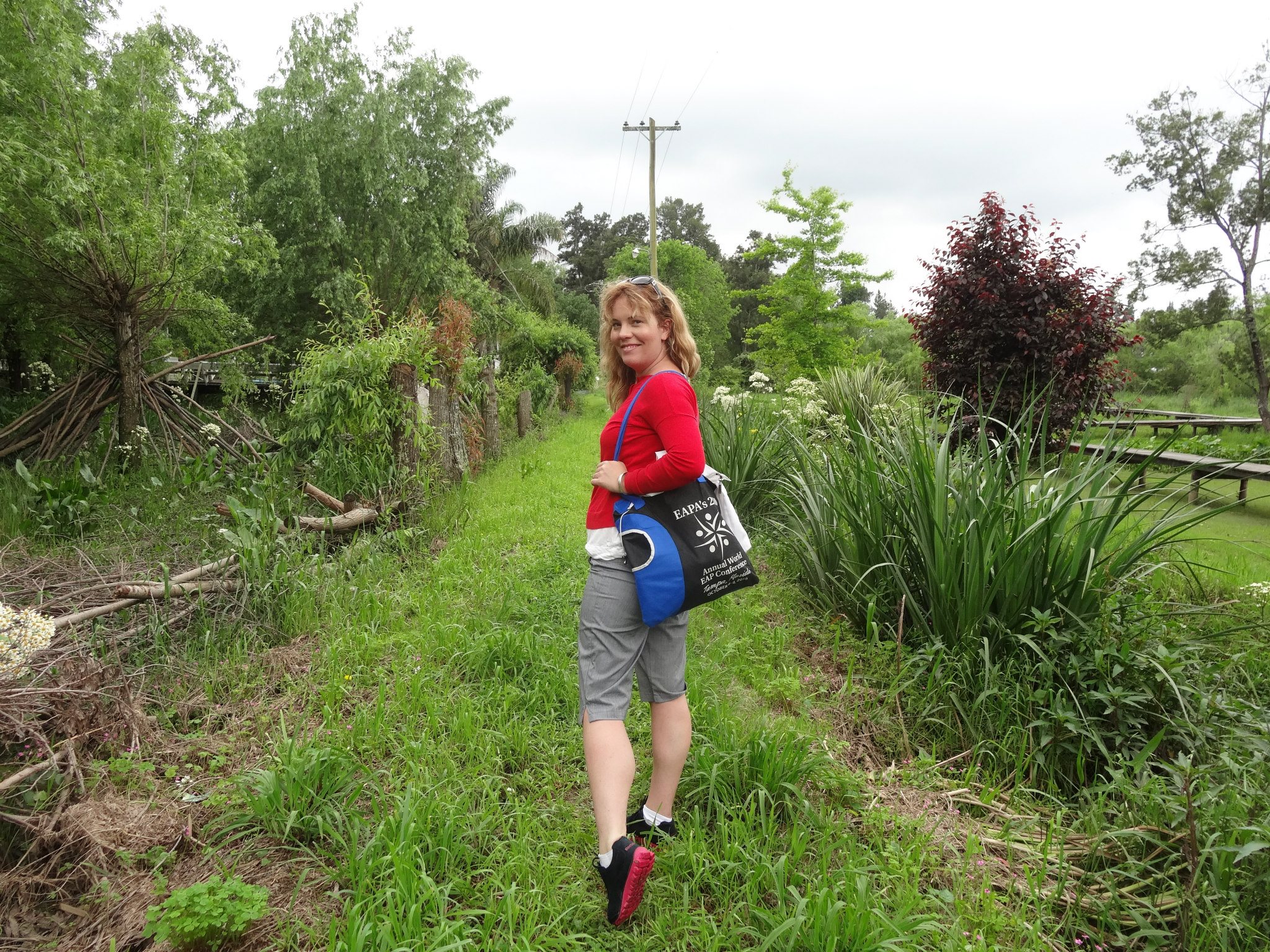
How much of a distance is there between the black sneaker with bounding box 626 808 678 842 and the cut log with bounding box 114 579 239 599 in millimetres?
2485

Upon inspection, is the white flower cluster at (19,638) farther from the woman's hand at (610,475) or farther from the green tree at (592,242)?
the green tree at (592,242)

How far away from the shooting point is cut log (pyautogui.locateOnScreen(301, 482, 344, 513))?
490 centimetres

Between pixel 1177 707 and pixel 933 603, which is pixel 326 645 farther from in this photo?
pixel 1177 707

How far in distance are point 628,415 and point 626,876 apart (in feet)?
4.04

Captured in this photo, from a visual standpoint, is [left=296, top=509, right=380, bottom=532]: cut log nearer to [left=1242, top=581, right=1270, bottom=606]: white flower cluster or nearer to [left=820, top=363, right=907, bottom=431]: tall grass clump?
[left=820, top=363, right=907, bottom=431]: tall grass clump

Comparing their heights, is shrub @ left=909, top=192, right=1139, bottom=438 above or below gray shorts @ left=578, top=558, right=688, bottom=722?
above

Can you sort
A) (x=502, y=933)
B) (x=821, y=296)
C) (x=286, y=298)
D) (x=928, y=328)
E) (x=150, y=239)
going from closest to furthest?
(x=502, y=933)
(x=150, y=239)
(x=928, y=328)
(x=286, y=298)
(x=821, y=296)

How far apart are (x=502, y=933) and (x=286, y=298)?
16.1 metres

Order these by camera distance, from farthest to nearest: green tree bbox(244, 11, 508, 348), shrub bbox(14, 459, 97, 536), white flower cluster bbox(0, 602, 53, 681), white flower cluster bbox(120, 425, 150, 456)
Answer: green tree bbox(244, 11, 508, 348) < white flower cluster bbox(120, 425, 150, 456) < shrub bbox(14, 459, 97, 536) < white flower cluster bbox(0, 602, 53, 681)

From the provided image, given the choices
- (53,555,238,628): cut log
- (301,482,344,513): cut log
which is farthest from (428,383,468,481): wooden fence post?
(53,555,238,628): cut log

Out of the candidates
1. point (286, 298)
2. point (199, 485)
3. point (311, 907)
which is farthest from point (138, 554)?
point (286, 298)

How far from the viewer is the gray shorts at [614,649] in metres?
1.95

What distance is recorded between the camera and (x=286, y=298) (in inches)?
601

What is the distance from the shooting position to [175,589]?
3.38m
